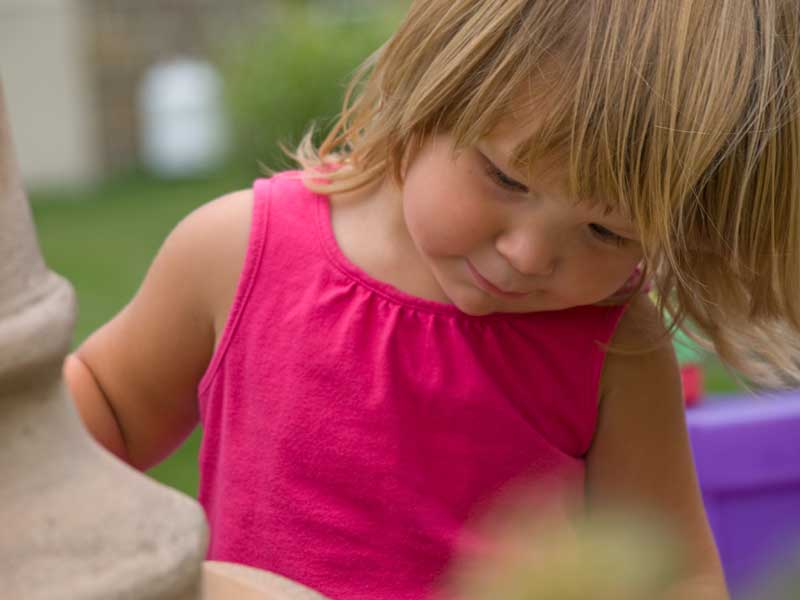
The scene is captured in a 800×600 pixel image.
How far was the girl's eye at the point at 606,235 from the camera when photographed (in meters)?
1.14

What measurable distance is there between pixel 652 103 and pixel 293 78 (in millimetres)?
4181

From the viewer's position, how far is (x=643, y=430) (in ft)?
4.60

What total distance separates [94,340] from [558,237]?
613 millimetres

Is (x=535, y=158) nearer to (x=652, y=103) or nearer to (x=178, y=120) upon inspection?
(x=652, y=103)

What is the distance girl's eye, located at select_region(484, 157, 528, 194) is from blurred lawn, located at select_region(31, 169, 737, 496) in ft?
6.49

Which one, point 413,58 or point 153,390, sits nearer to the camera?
point 413,58

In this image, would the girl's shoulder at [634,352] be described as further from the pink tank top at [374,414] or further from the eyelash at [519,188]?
the eyelash at [519,188]

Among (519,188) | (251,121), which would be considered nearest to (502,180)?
(519,188)

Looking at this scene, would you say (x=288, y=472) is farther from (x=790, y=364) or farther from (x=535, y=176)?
(x=790, y=364)

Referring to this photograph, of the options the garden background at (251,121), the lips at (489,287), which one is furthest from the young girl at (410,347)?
→ the garden background at (251,121)

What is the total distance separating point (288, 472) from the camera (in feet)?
4.49

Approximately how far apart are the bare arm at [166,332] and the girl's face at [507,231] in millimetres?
268

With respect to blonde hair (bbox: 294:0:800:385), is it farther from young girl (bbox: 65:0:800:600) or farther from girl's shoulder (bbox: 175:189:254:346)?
girl's shoulder (bbox: 175:189:254:346)

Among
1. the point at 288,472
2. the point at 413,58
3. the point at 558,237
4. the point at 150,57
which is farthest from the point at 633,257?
the point at 150,57
